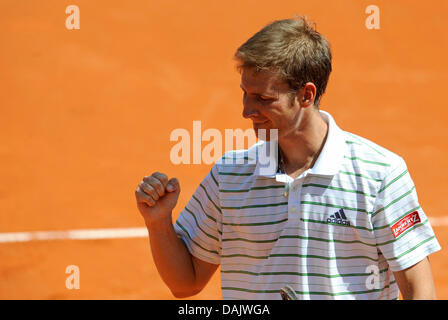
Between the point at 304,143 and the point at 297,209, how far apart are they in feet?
0.99

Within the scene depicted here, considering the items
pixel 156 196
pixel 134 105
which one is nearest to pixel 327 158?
pixel 156 196

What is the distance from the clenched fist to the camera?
109 inches

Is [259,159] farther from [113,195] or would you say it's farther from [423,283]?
[113,195]

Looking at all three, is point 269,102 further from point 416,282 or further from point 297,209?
point 416,282

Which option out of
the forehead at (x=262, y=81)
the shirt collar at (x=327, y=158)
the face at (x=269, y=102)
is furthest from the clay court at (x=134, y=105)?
the forehead at (x=262, y=81)

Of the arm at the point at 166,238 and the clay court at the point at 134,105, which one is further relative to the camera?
the clay court at the point at 134,105

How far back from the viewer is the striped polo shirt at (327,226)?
101 inches

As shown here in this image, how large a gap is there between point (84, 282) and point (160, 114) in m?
2.54

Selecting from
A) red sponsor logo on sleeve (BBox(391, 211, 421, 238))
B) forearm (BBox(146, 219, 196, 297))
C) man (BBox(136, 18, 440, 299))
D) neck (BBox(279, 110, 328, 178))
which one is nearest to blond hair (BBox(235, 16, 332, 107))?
man (BBox(136, 18, 440, 299))

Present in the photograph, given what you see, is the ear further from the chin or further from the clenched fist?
the clenched fist

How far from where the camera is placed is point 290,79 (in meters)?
2.71

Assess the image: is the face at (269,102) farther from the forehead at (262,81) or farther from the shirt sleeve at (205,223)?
the shirt sleeve at (205,223)

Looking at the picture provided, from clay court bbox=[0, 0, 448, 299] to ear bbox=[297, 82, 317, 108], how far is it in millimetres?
3715

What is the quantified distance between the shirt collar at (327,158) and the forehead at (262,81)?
0.28 metres
